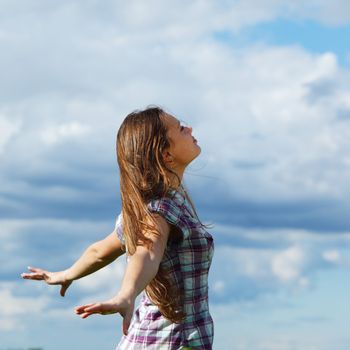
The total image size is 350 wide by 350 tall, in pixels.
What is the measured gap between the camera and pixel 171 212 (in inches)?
299

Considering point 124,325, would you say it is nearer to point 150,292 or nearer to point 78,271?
point 150,292

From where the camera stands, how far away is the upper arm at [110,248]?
8.44 m

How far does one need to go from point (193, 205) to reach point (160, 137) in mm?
631

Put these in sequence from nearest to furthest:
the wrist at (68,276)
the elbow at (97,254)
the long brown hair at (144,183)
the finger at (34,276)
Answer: the long brown hair at (144,183), the elbow at (97,254), the wrist at (68,276), the finger at (34,276)

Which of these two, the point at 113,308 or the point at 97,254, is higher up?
the point at 97,254

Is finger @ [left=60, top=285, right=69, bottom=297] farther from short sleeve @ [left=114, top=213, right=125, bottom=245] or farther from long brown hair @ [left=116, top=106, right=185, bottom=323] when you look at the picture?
long brown hair @ [left=116, top=106, right=185, bottom=323]

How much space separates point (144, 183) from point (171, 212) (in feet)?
0.97

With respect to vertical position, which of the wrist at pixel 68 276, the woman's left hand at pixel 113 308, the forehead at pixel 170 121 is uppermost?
the forehead at pixel 170 121

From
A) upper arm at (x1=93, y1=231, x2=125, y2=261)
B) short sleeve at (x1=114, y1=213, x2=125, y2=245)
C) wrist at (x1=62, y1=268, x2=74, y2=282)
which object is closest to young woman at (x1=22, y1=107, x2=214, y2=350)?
short sleeve at (x1=114, y1=213, x2=125, y2=245)

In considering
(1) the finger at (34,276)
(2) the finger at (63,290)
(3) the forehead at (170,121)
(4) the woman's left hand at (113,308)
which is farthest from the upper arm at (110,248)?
(4) the woman's left hand at (113,308)

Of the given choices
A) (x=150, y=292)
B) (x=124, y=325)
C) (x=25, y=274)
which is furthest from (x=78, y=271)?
(x=124, y=325)

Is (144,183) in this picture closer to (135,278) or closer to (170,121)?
(170,121)

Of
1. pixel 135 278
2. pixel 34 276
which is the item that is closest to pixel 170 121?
pixel 135 278

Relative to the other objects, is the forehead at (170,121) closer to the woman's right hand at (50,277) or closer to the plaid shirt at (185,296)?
the plaid shirt at (185,296)
